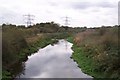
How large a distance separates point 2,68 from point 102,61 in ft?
22.7

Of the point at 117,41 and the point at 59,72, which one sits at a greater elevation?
the point at 117,41

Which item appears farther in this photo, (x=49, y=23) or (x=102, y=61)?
(x=49, y=23)

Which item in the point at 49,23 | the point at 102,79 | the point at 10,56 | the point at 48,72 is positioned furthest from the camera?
the point at 49,23

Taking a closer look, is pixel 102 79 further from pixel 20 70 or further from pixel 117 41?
pixel 20 70

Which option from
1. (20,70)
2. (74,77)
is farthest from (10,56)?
(74,77)

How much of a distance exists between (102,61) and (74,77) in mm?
2244

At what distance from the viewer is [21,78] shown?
2077cm

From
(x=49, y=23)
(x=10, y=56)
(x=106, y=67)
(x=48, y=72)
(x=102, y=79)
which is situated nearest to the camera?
(x=102, y=79)

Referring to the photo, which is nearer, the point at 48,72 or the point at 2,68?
the point at 2,68

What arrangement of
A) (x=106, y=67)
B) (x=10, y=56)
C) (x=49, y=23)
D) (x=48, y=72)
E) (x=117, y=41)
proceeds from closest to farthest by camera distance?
(x=106, y=67) → (x=117, y=41) → (x=48, y=72) → (x=10, y=56) → (x=49, y=23)

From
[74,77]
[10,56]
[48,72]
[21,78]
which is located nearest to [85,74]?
[74,77]

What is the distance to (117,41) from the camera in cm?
2180

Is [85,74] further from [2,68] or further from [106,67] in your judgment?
[2,68]

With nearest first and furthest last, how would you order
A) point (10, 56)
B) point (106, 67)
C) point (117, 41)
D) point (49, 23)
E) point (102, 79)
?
point (102, 79) → point (106, 67) → point (117, 41) → point (10, 56) → point (49, 23)
